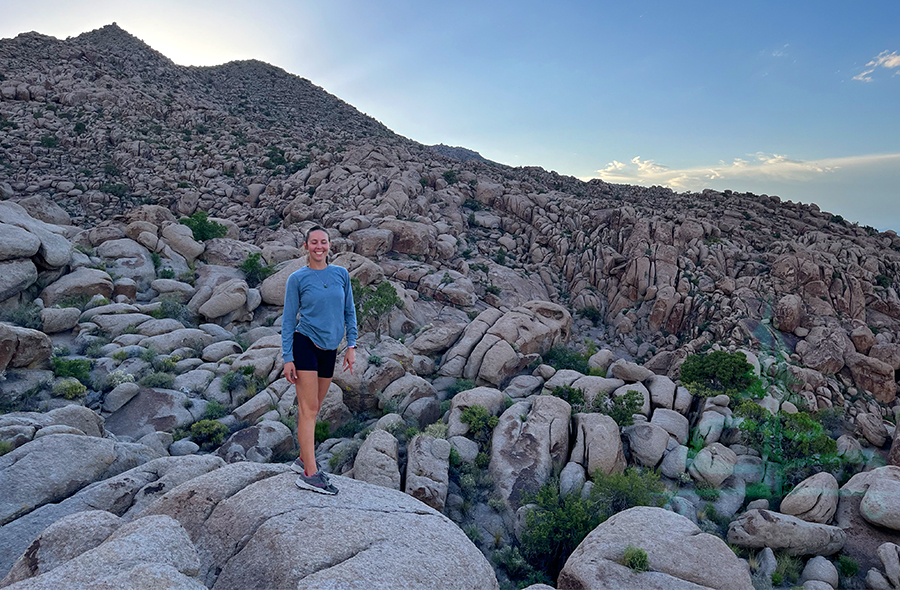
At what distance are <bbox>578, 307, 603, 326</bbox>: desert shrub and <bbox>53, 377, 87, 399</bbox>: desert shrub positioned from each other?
36.6 metres

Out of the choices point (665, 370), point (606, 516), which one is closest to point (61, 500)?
point (606, 516)

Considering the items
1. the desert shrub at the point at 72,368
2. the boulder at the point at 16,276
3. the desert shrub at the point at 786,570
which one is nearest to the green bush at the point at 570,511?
the desert shrub at the point at 786,570

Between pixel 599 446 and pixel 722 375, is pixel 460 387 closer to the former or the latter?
pixel 599 446

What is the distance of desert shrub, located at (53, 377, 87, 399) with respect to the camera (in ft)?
41.2

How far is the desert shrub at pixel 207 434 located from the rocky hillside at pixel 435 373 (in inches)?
2.2

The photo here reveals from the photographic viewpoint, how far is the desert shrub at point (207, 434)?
41.7 feet

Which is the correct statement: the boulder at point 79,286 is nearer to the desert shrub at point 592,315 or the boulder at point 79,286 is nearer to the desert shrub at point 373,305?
the desert shrub at point 373,305

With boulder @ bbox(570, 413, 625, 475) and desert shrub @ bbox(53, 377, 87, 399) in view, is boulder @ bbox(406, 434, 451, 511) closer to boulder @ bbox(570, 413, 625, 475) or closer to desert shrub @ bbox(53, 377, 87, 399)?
boulder @ bbox(570, 413, 625, 475)

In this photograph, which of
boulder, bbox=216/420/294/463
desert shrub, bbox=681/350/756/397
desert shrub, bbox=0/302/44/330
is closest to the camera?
boulder, bbox=216/420/294/463

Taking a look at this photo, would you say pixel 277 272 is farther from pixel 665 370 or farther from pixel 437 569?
pixel 665 370

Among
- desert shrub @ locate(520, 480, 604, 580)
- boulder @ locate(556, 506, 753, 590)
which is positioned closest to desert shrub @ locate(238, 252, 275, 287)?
desert shrub @ locate(520, 480, 604, 580)

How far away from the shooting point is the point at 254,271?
1001 inches

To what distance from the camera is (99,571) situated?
4.10 meters

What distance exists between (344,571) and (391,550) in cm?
83
